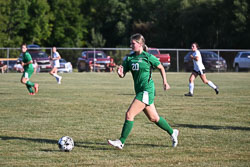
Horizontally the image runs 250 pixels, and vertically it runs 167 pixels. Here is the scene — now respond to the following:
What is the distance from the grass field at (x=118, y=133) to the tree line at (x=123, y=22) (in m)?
38.5

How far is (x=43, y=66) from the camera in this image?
125 ft

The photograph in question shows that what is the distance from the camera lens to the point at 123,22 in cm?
6512

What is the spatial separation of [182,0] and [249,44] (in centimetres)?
1223

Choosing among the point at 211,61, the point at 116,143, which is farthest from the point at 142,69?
the point at 211,61

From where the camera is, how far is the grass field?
→ 21.9ft

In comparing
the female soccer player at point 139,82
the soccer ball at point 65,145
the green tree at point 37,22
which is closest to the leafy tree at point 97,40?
the green tree at point 37,22

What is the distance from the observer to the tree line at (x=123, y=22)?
51.9 m

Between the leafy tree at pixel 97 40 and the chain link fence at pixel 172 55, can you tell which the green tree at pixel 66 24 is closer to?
the leafy tree at pixel 97 40

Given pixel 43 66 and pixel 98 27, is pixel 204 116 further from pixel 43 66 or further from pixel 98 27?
pixel 98 27

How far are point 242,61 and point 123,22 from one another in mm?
29932

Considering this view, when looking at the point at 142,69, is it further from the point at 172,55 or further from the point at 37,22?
the point at 37,22

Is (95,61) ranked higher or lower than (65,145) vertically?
higher

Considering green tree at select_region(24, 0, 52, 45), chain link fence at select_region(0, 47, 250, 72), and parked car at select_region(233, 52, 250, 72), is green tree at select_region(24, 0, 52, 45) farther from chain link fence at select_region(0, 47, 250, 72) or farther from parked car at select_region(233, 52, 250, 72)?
parked car at select_region(233, 52, 250, 72)

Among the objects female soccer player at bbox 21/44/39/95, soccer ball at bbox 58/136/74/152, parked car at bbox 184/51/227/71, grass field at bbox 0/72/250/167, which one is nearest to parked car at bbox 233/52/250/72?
parked car at bbox 184/51/227/71
